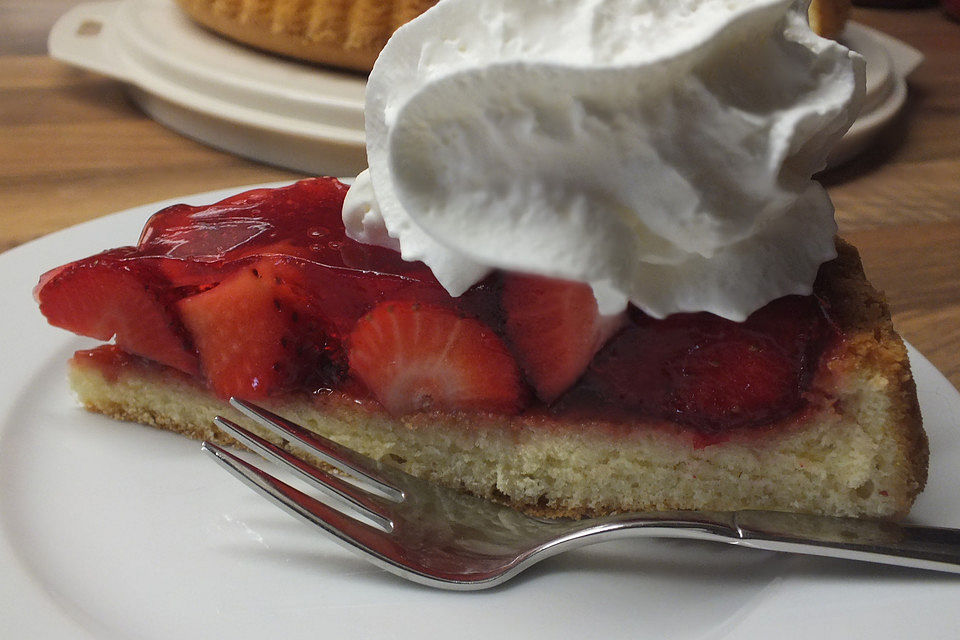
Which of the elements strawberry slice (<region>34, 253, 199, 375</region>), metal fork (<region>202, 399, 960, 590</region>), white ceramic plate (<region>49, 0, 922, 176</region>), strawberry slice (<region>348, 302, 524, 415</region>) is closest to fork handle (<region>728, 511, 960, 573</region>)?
metal fork (<region>202, 399, 960, 590</region>)

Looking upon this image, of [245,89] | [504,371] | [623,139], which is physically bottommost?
[245,89]

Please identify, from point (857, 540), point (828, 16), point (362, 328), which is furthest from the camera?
point (828, 16)

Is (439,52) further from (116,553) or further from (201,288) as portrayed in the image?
(116,553)

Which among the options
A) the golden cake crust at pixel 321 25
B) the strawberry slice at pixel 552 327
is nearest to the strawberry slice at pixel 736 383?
the strawberry slice at pixel 552 327

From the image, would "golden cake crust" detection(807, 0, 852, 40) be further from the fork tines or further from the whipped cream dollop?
the fork tines

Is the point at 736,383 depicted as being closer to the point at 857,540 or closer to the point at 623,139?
the point at 857,540

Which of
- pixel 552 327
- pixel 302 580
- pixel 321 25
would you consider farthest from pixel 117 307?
pixel 321 25
